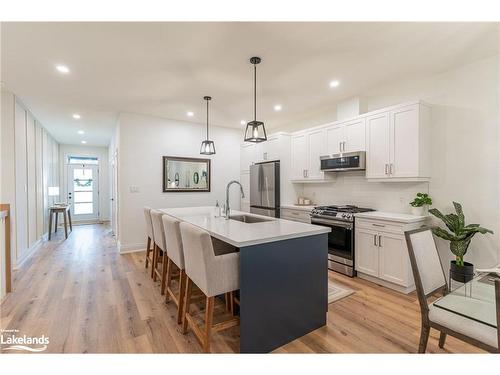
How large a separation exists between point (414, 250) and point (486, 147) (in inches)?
80.2

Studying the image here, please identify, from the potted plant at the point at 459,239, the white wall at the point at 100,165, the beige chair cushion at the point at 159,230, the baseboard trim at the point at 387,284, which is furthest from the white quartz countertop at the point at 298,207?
the white wall at the point at 100,165

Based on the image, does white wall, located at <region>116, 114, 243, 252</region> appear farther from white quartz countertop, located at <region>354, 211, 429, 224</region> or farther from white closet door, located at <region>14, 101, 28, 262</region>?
white quartz countertop, located at <region>354, 211, 429, 224</region>

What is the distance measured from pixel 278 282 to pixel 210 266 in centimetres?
56

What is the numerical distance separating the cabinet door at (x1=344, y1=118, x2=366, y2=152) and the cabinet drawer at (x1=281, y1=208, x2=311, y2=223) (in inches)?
48.9

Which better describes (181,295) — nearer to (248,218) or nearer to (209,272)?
(209,272)

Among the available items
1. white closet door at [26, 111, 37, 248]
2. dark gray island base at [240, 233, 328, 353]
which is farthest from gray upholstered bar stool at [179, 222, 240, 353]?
white closet door at [26, 111, 37, 248]

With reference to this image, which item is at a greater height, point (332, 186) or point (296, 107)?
point (296, 107)

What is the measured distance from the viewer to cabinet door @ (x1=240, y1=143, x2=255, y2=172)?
5656 millimetres

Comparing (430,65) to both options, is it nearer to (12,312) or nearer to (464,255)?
(464,255)

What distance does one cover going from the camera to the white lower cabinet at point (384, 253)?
9.37 feet

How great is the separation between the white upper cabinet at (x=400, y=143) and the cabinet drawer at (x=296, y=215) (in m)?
1.19

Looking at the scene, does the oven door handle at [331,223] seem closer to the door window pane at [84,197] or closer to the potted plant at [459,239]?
the potted plant at [459,239]
